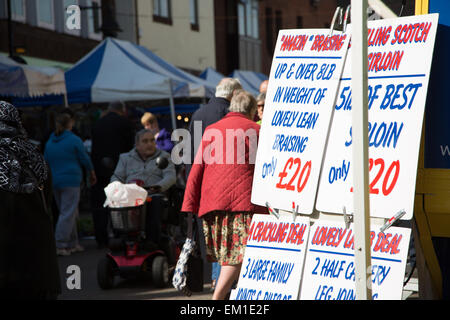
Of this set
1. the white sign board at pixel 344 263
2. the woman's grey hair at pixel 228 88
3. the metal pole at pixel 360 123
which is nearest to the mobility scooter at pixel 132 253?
the woman's grey hair at pixel 228 88

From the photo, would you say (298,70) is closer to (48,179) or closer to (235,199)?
(235,199)

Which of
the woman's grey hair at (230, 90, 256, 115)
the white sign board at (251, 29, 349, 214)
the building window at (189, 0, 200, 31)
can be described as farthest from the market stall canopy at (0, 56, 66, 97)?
the building window at (189, 0, 200, 31)

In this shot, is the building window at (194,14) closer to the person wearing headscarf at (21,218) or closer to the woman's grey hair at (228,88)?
the woman's grey hair at (228,88)

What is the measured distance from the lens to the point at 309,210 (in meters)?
4.40

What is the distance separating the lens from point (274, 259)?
176 inches

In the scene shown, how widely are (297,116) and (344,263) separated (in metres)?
0.87

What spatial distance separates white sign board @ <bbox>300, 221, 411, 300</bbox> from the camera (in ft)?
13.0

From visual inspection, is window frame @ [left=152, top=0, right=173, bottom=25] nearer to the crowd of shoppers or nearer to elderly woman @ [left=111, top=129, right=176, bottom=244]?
elderly woman @ [left=111, top=129, right=176, bottom=244]

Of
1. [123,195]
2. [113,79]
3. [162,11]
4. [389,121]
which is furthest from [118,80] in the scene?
[162,11]

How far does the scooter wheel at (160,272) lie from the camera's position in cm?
807

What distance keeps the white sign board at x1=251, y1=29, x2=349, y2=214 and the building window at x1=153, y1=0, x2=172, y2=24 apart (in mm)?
19741

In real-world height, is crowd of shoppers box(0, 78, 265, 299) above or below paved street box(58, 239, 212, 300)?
above
